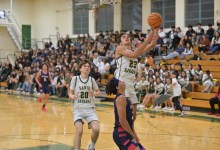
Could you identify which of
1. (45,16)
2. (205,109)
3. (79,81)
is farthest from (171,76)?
(45,16)

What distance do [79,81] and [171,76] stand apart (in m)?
8.15

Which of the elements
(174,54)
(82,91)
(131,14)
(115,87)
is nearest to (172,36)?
(174,54)

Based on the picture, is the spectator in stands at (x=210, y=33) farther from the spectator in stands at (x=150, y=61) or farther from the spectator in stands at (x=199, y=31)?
the spectator in stands at (x=150, y=61)

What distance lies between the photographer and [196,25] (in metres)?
20.6

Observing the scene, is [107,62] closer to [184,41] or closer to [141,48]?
[184,41]

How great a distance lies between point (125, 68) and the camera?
6465 millimetres

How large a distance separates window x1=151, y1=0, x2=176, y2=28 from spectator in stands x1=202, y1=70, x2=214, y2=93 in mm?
7350

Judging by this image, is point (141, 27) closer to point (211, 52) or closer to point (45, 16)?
point (211, 52)

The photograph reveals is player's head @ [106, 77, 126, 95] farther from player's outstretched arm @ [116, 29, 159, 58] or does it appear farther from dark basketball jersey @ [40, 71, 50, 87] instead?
dark basketball jersey @ [40, 71, 50, 87]

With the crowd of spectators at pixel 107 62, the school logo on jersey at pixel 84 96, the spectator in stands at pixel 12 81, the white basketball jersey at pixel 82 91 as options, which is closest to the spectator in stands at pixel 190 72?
the crowd of spectators at pixel 107 62

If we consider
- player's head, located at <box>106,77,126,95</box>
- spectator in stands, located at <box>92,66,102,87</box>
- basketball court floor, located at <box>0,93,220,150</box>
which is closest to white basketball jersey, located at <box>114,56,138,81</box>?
player's head, located at <box>106,77,126,95</box>

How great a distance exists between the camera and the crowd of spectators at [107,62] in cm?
1579

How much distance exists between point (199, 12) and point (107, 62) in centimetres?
525

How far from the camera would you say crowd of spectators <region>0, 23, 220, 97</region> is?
15.8 meters
